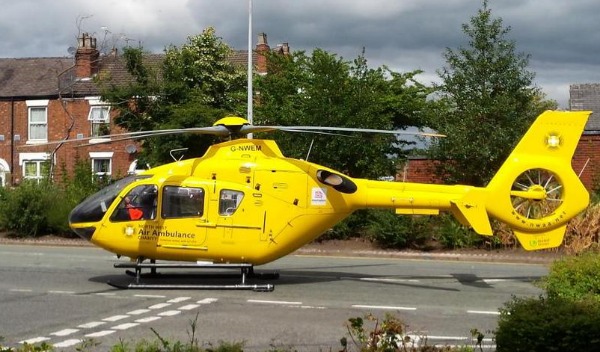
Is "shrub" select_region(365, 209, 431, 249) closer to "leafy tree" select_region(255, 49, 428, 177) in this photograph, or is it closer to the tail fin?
"leafy tree" select_region(255, 49, 428, 177)

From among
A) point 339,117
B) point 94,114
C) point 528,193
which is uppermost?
point 94,114

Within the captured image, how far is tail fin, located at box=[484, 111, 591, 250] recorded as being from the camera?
12359mm

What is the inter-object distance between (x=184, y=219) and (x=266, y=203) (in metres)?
1.45

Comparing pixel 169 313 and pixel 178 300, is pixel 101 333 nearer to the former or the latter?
pixel 169 313

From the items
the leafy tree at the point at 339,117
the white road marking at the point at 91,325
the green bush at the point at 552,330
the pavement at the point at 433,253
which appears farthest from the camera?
the leafy tree at the point at 339,117

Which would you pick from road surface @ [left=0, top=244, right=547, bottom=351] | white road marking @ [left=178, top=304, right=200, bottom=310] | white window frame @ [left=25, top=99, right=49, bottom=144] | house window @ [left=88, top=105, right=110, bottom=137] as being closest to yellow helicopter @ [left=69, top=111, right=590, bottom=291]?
road surface @ [left=0, top=244, right=547, bottom=351]

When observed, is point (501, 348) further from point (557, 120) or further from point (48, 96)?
point (48, 96)

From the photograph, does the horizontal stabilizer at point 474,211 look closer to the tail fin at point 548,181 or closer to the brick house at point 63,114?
the tail fin at point 548,181

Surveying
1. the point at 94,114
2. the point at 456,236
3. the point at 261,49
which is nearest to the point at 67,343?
the point at 456,236

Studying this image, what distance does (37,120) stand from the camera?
37.1 meters

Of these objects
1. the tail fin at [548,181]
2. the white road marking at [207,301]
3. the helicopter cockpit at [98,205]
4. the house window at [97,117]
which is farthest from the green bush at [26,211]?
the tail fin at [548,181]

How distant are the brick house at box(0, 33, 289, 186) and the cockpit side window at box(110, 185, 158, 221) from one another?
2319cm

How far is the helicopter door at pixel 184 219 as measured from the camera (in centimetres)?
1245

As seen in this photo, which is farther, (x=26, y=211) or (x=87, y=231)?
(x=26, y=211)
